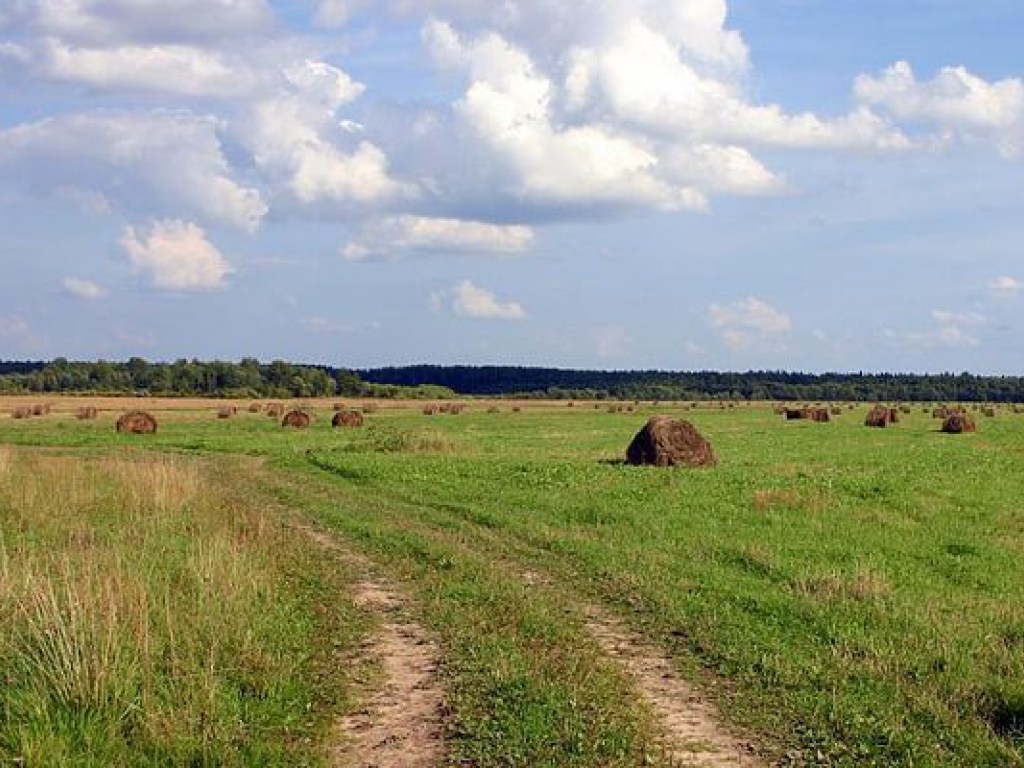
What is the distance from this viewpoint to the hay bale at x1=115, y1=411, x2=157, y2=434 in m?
48.8

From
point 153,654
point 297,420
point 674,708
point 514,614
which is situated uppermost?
point 297,420

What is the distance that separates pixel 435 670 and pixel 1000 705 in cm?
496

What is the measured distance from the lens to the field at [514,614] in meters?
8.04

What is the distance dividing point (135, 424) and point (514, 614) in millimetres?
41239

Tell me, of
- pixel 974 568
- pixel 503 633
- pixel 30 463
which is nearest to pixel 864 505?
pixel 974 568

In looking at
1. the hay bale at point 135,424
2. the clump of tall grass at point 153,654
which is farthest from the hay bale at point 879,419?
the clump of tall grass at point 153,654

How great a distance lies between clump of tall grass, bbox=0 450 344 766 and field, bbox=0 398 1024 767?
32mm

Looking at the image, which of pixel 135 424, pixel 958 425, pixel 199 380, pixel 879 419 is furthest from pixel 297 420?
A: pixel 199 380

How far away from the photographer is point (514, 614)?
11734mm

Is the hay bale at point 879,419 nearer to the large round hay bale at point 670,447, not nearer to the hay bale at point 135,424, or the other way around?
the large round hay bale at point 670,447

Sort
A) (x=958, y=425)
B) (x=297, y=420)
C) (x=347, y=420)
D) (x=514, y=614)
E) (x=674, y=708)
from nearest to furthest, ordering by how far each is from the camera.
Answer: (x=674, y=708)
(x=514, y=614)
(x=297, y=420)
(x=347, y=420)
(x=958, y=425)

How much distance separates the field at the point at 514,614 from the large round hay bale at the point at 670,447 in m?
5.35

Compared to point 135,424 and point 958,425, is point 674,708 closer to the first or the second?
point 135,424

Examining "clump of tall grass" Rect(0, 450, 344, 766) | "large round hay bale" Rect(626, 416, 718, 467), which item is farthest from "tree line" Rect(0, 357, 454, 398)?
"clump of tall grass" Rect(0, 450, 344, 766)
